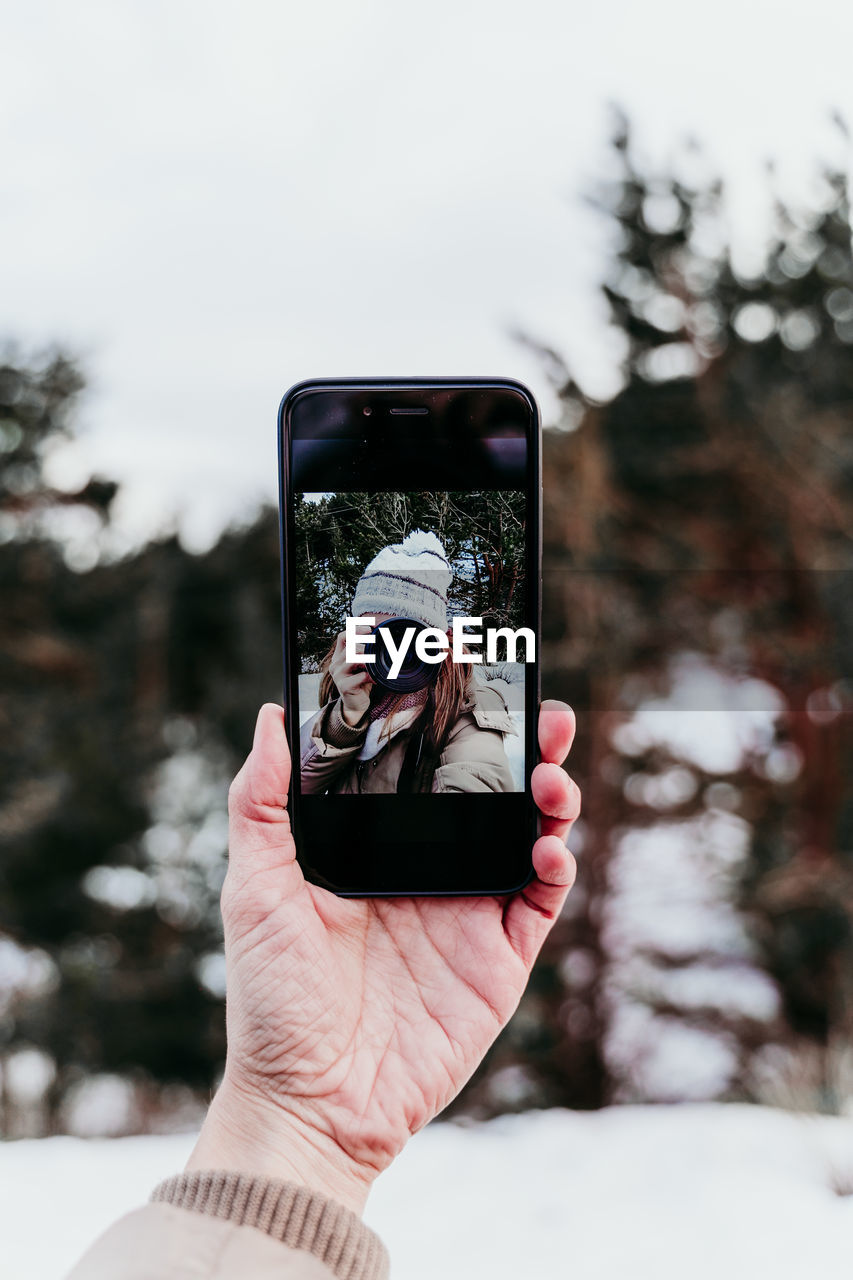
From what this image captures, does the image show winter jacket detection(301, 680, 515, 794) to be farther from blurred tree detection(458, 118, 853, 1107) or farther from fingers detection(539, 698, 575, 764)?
blurred tree detection(458, 118, 853, 1107)

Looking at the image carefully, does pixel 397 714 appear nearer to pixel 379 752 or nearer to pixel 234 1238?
pixel 379 752

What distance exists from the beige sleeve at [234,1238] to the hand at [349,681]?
0.73 ft

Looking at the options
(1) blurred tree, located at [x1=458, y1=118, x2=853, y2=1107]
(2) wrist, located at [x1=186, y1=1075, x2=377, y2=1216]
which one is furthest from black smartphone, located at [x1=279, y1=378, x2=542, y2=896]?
(1) blurred tree, located at [x1=458, y1=118, x2=853, y2=1107]

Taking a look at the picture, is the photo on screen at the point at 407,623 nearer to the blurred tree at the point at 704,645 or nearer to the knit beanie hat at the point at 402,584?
the knit beanie hat at the point at 402,584

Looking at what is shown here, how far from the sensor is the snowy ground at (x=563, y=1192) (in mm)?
1180

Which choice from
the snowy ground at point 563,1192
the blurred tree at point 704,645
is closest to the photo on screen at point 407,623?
the snowy ground at point 563,1192

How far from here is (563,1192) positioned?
132 cm

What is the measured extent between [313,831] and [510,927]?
121 mm

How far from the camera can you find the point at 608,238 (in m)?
1.97

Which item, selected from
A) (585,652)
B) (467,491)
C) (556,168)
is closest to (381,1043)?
(467,491)

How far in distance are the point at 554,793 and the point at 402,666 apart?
104mm

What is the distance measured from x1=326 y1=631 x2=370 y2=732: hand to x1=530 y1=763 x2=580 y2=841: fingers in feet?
0.33

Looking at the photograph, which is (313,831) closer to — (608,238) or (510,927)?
(510,927)

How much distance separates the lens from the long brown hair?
508 millimetres
